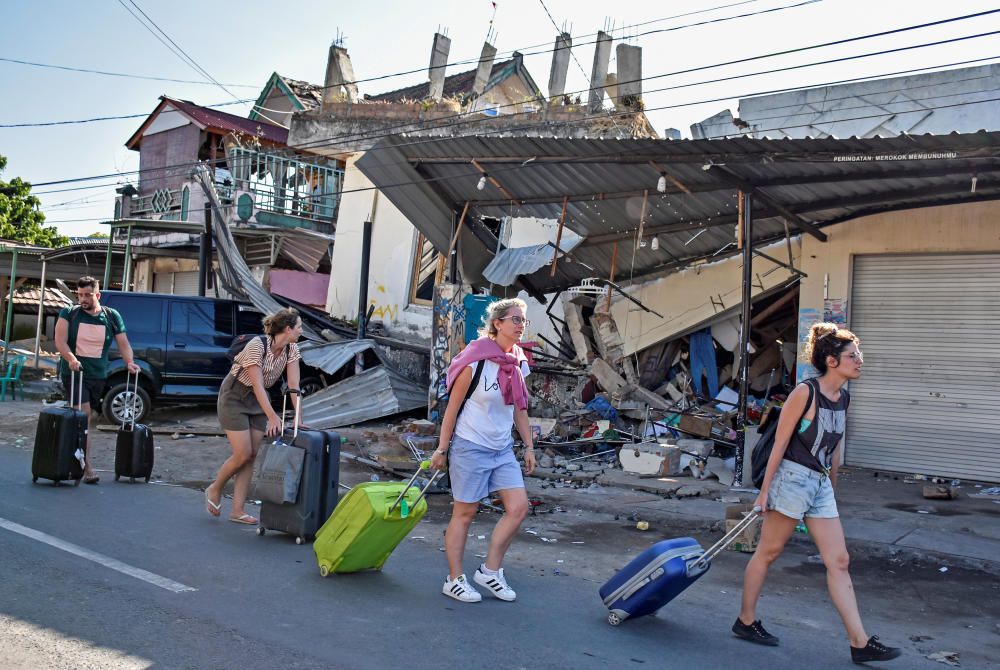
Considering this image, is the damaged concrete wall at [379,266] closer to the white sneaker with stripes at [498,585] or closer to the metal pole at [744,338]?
the metal pole at [744,338]

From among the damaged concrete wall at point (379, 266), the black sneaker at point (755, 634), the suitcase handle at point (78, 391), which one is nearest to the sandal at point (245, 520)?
the suitcase handle at point (78, 391)

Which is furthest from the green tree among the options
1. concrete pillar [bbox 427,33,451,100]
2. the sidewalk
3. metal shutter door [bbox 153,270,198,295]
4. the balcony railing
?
the sidewalk

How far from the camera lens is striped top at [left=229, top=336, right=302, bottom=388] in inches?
267

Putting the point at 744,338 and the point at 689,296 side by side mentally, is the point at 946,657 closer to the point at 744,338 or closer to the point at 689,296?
the point at 744,338

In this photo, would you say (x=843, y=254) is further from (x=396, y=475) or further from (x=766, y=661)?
(x=766, y=661)

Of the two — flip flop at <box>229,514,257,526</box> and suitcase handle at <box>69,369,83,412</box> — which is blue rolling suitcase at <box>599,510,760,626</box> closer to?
flip flop at <box>229,514,257,526</box>

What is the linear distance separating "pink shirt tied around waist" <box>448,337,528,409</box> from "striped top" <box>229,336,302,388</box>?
2.05m

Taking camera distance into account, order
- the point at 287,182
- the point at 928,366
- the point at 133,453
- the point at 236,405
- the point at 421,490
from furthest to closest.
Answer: the point at 287,182 < the point at 928,366 < the point at 133,453 < the point at 236,405 < the point at 421,490

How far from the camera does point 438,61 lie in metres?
20.9

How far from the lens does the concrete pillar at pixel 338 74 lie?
20975 mm

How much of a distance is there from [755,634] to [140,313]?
36.7 ft

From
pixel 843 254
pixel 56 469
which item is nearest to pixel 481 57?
pixel 843 254

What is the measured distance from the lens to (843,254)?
1108 centimetres

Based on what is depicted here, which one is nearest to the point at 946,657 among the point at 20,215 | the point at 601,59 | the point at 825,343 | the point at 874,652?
the point at 874,652
